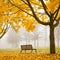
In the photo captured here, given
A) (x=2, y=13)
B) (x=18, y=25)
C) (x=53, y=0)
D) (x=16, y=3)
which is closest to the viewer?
(x=53, y=0)

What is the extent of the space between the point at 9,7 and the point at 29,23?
4379 millimetres

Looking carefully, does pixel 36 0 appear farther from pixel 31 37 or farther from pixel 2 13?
pixel 31 37

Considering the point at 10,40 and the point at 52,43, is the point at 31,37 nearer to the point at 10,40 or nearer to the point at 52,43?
the point at 10,40

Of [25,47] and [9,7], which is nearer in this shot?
[9,7]

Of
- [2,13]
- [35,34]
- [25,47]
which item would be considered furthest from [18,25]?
[35,34]

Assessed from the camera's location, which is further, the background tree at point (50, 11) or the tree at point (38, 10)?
the tree at point (38, 10)

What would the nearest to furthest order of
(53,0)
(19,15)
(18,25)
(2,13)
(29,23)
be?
(53,0), (2,13), (29,23), (19,15), (18,25)

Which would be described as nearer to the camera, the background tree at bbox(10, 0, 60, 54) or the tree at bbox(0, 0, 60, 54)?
the background tree at bbox(10, 0, 60, 54)

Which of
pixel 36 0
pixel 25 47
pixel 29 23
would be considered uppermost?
pixel 36 0

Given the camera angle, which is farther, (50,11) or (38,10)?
(38,10)

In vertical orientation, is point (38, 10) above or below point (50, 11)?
above

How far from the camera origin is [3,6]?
18094mm

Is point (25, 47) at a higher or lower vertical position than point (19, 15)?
lower

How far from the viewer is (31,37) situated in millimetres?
87562
